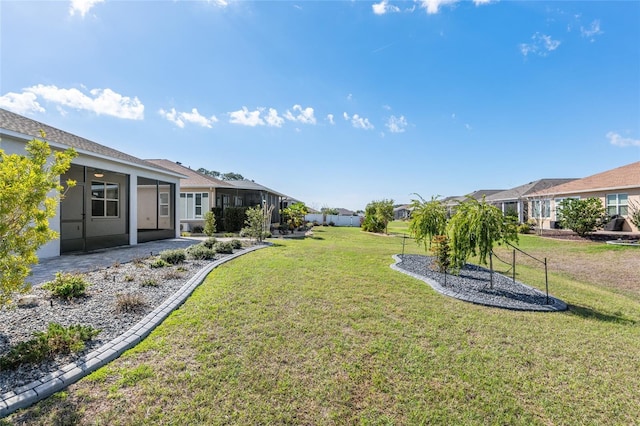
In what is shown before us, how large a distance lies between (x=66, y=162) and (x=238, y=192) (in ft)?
62.3

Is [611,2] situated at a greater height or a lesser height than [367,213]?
greater

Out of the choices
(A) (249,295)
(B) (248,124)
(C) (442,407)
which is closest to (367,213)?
(B) (248,124)

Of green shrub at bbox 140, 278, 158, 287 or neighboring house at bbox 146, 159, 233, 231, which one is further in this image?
neighboring house at bbox 146, 159, 233, 231

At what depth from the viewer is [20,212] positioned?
9.28ft

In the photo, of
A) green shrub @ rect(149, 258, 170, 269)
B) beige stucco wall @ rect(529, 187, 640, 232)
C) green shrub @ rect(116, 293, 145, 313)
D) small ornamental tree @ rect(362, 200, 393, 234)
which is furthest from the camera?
small ornamental tree @ rect(362, 200, 393, 234)

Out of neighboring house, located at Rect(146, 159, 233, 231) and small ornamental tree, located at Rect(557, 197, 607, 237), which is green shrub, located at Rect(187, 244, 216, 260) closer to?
neighboring house, located at Rect(146, 159, 233, 231)

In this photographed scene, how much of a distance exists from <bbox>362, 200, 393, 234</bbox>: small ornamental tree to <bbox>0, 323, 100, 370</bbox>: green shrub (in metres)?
21.0

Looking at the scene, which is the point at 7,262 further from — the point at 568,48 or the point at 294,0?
the point at 568,48

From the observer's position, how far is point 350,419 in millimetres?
2393

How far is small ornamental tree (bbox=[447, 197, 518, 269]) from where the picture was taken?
6301 mm

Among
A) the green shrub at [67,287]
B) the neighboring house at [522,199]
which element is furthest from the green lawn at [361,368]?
the neighboring house at [522,199]

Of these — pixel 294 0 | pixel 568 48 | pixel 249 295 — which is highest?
pixel 294 0

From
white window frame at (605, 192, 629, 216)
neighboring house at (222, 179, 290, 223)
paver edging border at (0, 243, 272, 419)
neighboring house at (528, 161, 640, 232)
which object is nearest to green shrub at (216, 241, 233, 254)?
paver edging border at (0, 243, 272, 419)

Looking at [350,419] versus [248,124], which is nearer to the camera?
[350,419]
